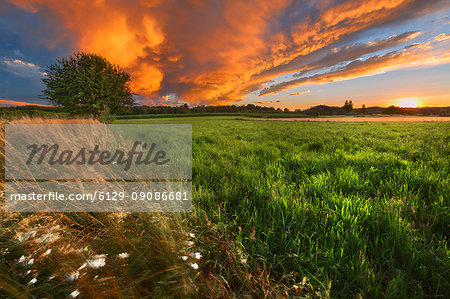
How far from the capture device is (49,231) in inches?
67.4

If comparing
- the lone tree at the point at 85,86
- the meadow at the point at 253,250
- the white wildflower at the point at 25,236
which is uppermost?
the lone tree at the point at 85,86

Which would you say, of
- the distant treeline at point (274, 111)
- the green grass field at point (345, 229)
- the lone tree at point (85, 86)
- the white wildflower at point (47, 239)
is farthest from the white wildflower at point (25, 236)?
the distant treeline at point (274, 111)

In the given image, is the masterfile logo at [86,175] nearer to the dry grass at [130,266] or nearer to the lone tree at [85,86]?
the dry grass at [130,266]

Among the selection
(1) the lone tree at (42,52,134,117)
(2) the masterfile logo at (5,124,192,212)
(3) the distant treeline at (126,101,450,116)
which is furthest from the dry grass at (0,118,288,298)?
(3) the distant treeline at (126,101,450,116)

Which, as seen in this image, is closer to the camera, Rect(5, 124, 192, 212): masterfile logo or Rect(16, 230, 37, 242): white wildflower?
Rect(16, 230, 37, 242): white wildflower

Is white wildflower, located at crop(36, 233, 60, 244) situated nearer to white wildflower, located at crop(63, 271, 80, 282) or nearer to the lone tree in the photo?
white wildflower, located at crop(63, 271, 80, 282)

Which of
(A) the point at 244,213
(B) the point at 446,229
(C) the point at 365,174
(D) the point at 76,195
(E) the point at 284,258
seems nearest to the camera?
(E) the point at 284,258

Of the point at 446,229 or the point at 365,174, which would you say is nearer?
the point at 446,229

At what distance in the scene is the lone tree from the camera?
1417cm

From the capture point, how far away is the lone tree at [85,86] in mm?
14174

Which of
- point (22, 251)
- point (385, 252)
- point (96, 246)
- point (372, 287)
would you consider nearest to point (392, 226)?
point (385, 252)

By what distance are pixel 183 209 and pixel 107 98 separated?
18779 mm

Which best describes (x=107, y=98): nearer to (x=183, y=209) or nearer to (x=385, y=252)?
(x=183, y=209)

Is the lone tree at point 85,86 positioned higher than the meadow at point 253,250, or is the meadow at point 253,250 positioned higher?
the lone tree at point 85,86
